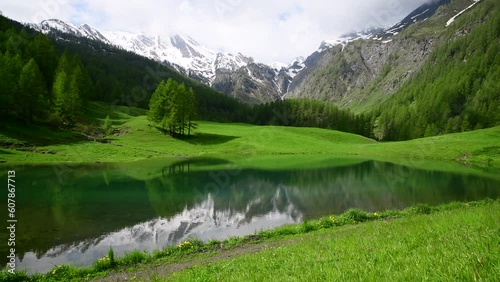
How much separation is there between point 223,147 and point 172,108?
61.6 feet

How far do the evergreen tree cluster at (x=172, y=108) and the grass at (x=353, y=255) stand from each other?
73.4 m

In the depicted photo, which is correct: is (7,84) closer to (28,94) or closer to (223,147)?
(28,94)

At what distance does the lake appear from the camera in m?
19.5

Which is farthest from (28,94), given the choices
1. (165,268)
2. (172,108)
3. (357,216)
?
(357,216)

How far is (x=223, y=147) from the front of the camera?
280ft

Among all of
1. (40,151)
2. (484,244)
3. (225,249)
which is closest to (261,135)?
(40,151)

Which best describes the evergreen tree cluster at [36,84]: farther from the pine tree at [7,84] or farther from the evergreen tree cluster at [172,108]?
the evergreen tree cluster at [172,108]

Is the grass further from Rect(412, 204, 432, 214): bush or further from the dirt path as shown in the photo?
the dirt path

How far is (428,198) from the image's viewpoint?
1288 inches

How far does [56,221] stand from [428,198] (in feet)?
111

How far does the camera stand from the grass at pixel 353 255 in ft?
14.9

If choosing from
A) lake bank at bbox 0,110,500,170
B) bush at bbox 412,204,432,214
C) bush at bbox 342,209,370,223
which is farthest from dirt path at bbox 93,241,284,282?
lake bank at bbox 0,110,500,170

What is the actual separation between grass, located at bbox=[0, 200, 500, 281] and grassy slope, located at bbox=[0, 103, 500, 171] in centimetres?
4391

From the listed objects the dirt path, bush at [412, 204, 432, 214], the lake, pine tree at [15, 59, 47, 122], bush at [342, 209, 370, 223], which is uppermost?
pine tree at [15, 59, 47, 122]
